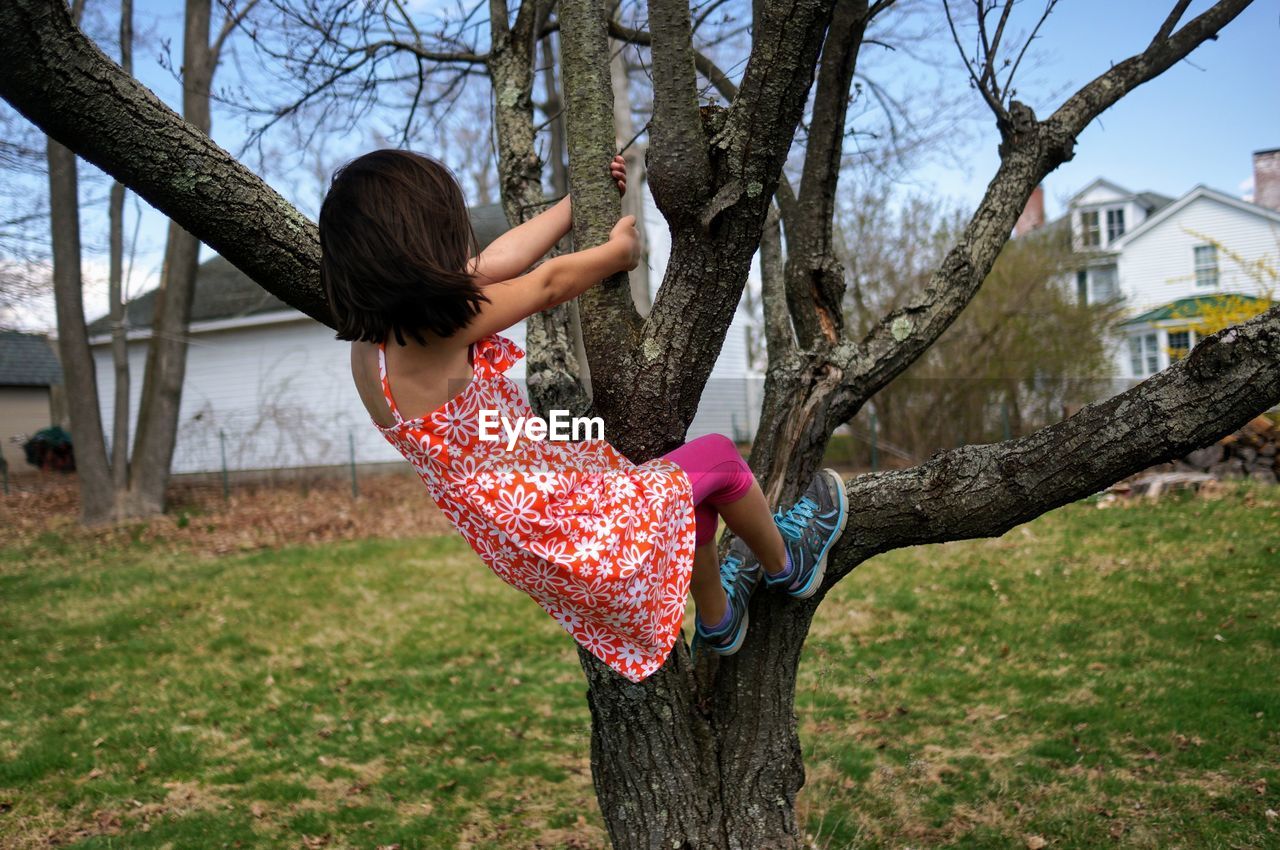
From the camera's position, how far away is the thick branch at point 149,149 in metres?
1.78

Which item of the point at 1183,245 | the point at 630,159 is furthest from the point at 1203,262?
the point at 630,159

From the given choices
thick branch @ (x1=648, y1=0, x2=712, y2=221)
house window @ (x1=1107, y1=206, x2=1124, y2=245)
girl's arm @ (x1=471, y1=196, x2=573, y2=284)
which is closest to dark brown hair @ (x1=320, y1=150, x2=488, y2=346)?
girl's arm @ (x1=471, y1=196, x2=573, y2=284)

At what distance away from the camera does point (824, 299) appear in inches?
129

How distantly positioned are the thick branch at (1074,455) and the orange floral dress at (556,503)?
0.59 m

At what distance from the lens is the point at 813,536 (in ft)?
7.95

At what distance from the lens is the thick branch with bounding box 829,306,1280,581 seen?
6.68ft

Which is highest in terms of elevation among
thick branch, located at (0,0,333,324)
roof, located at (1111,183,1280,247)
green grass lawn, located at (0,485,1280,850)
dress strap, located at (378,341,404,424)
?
roof, located at (1111,183,1280,247)

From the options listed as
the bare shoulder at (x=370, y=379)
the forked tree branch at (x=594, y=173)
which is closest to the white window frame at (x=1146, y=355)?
the forked tree branch at (x=594, y=173)

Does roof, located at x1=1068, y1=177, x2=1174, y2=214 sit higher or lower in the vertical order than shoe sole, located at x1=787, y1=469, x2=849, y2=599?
higher

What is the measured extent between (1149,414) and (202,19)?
39.2 feet

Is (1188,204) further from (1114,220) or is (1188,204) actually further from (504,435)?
(504,435)

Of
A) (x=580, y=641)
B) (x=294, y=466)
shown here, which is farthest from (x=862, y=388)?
(x=294, y=466)

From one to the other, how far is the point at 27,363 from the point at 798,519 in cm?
3094

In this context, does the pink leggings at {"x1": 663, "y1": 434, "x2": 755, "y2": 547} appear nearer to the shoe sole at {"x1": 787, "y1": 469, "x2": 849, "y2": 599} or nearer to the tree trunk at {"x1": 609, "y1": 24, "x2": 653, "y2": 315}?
the shoe sole at {"x1": 787, "y1": 469, "x2": 849, "y2": 599}
